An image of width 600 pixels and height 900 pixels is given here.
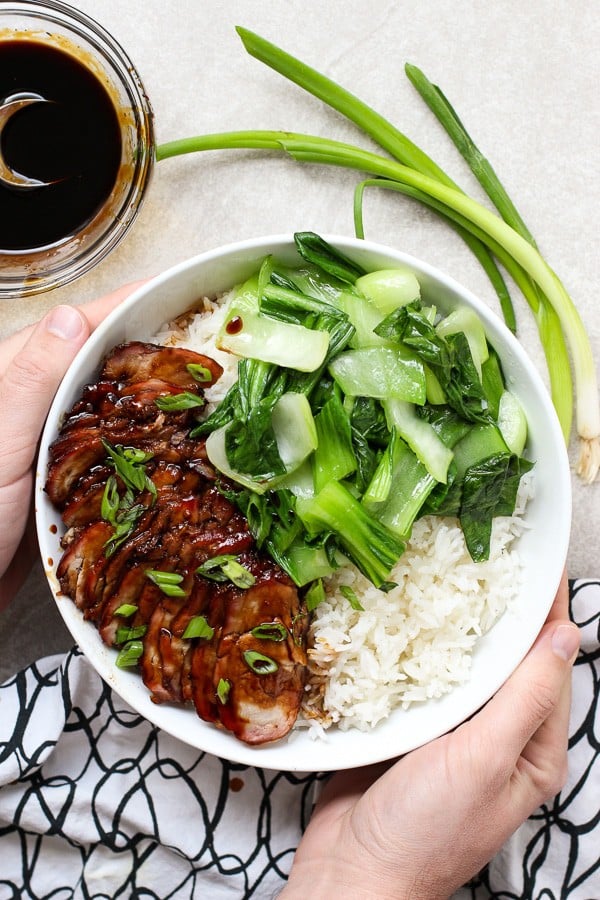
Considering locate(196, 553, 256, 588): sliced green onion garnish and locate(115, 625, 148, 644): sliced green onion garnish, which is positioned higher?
locate(196, 553, 256, 588): sliced green onion garnish

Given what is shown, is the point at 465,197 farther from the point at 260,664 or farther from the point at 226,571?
the point at 260,664

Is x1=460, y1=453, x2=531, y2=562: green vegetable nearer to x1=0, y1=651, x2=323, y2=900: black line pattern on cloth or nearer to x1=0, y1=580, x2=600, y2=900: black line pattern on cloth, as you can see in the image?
x1=0, y1=580, x2=600, y2=900: black line pattern on cloth

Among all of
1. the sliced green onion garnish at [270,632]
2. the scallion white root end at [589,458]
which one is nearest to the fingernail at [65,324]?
the sliced green onion garnish at [270,632]

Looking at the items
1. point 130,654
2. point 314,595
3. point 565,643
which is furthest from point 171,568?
point 565,643

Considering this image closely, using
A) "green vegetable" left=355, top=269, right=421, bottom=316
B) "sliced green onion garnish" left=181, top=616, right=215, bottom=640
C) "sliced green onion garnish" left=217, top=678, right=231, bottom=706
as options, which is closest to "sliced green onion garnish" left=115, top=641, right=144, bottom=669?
"sliced green onion garnish" left=181, top=616, right=215, bottom=640

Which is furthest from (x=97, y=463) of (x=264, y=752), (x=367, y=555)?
(x=264, y=752)

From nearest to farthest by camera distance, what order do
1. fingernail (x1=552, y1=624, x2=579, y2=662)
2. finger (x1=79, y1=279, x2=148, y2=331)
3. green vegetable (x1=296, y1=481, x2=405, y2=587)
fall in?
1. green vegetable (x1=296, y1=481, x2=405, y2=587)
2. fingernail (x1=552, y1=624, x2=579, y2=662)
3. finger (x1=79, y1=279, x2=148, y2=331)

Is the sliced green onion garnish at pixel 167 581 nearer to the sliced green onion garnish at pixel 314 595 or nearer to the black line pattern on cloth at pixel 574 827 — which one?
the sliced green onion garnish at pixel 314 595
